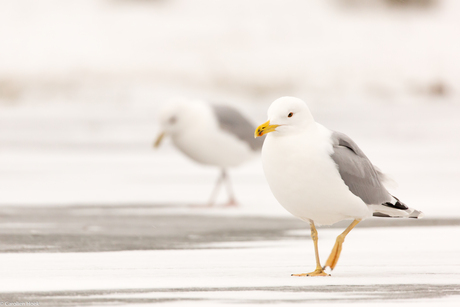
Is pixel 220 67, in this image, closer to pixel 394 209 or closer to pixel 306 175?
pixel 394 209

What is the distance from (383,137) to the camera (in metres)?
21.0

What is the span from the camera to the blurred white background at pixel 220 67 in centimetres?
2200

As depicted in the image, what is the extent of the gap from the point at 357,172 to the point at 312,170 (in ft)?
1.31

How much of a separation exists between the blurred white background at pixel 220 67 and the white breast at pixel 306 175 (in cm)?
1215

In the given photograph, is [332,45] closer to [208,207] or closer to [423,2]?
[423,2]

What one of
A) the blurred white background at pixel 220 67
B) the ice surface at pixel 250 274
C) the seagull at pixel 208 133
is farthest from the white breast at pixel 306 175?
the blurred white background at pixel 220 67

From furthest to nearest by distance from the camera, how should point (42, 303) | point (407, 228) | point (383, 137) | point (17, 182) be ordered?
1. point (383, 137)
2. point (17, 182)
3. point (407, 228)
4. point (42, 303)

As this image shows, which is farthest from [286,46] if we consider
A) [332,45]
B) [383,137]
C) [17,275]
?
[17,275]

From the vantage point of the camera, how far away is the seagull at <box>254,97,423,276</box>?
6.43 meters

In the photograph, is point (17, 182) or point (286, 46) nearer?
point (17, 182)

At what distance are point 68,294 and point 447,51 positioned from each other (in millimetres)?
22310

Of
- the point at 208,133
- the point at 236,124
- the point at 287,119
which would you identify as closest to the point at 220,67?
the point at 236,124

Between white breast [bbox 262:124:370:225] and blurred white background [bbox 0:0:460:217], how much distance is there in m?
12.2

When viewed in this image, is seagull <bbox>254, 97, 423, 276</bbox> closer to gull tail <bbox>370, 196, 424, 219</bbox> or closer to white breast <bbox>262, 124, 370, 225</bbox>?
white breast <bbox>262, 124, 370, 225</bbox>
